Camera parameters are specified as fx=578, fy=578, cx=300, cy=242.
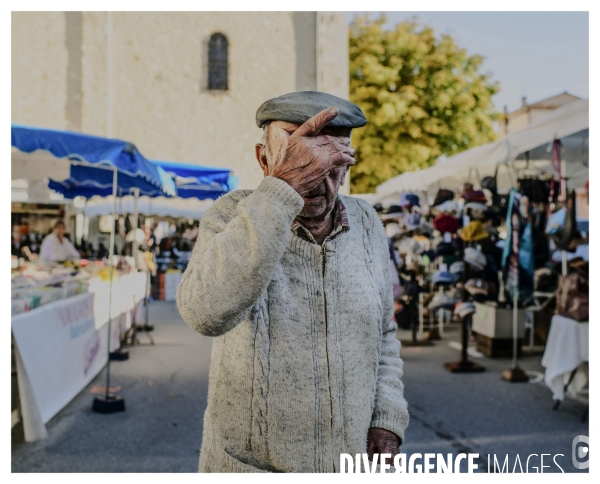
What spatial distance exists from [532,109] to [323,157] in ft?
160

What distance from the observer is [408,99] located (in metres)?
20.3

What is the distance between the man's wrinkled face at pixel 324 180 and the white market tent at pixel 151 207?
11.7m

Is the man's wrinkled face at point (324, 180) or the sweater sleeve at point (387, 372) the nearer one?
the man's wrinkled face at point (324, 180)

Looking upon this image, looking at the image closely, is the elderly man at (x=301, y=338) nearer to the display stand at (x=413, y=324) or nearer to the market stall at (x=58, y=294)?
the market stall at (x=58, y=294)

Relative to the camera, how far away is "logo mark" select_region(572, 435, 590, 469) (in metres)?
4.13

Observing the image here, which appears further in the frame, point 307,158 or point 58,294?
point 58,294

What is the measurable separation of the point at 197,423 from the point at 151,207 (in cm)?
1116

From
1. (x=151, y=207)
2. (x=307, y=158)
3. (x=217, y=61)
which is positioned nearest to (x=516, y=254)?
(x=307, y=158)

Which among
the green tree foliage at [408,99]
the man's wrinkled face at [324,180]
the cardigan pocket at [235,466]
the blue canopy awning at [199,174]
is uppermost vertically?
the green tree foliage at [408,99]

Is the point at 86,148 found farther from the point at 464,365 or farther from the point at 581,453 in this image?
the point at 464,365

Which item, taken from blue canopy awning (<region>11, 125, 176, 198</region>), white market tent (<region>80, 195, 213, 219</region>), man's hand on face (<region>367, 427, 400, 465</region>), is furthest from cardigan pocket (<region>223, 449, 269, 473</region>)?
white market tent (<region>80, 195, 213, 219</region>)

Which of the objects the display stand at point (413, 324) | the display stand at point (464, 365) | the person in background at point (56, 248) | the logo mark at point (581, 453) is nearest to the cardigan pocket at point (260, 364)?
the logo mark at point (581, 453)

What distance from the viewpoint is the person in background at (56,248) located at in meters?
9.25

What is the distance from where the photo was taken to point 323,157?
4.25ft
